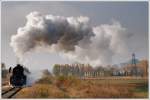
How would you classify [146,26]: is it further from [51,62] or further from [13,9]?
[13,9]

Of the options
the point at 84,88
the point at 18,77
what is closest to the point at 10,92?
the point at 18,77

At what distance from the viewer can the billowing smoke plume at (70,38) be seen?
3.51 metres

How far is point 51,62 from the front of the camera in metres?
3.49

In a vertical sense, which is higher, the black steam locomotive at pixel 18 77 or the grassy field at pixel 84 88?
the black steam locomotive at pixel 18 77

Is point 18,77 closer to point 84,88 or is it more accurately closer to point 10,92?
point 10,92

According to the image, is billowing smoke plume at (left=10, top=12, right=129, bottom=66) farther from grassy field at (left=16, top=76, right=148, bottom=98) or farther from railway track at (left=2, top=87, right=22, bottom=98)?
railway track at (left=2, top=87, right=22, bottom=98)

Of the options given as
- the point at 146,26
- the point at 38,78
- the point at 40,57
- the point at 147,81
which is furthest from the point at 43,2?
the point at 147,81

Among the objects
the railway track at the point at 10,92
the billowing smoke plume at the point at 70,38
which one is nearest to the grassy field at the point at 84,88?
the railway track at the point at 10,92

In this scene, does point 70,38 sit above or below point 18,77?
above

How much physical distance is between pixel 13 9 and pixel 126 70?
1.34 metres

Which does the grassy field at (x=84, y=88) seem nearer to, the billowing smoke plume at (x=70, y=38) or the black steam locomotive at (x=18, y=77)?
the black steam locomotive at (x=18, y=77)

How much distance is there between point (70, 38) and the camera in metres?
3.52

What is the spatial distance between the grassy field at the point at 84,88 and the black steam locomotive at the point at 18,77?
9cm

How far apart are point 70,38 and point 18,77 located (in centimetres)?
69
